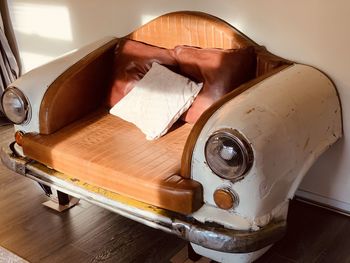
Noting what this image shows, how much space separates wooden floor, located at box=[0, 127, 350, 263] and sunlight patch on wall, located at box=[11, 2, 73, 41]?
1193mm

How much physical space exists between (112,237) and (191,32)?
102 cm

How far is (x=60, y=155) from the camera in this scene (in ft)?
6.10

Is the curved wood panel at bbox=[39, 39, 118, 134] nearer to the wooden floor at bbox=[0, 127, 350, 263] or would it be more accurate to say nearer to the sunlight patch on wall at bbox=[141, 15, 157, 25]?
the sunlight patch on wall at bbox=[141, 15, 157, 25]

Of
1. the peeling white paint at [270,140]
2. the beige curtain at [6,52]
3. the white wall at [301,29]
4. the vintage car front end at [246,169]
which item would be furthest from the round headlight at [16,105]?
the beige curtain at [6,52]

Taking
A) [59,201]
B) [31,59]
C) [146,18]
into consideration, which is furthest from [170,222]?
[31,59]

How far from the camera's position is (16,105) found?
205 centimetres

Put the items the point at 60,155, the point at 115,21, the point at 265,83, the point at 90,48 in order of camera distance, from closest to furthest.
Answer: the point at 265,83 < the point at 60,155 < the point at 90,48 < the point at 115,21

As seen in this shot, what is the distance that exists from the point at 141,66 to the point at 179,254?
0.91m

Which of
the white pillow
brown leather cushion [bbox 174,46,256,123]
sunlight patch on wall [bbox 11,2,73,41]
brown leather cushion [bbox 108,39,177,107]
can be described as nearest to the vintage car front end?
brown leather cushion [bbox 174,46,256,123]

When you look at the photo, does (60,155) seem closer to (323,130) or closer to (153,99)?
(153,99)

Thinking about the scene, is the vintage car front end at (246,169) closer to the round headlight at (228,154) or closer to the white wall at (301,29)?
the round headlight at (228,154)

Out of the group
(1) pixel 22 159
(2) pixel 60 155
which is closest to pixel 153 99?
(2) pixel 60 155

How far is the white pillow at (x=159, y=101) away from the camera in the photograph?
6.46 ft

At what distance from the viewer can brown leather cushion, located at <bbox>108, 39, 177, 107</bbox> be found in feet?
7.17
